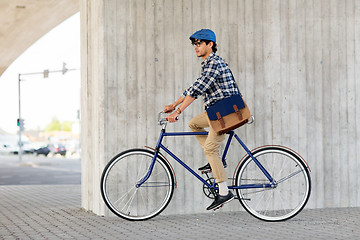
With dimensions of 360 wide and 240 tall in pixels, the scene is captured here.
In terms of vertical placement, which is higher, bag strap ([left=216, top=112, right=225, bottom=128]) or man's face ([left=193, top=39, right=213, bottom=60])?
man's face ([left=193, top=39, right=213, bottom=60])

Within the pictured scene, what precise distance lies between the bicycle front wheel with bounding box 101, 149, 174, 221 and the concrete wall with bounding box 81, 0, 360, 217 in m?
0.21

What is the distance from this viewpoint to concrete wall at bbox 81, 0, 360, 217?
275 inches

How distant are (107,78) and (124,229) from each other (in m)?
1.84

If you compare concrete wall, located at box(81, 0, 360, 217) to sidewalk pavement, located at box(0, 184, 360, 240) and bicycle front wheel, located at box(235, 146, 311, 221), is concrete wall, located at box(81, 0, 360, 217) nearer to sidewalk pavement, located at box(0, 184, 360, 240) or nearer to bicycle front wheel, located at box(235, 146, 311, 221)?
sidewalk pavement, located at box(0, 184, 360, 240)

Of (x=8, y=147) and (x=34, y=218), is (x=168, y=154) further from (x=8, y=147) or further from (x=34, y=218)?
(x=8, y=147)

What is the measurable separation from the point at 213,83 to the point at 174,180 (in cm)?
110

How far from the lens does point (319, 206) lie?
748 centimetres

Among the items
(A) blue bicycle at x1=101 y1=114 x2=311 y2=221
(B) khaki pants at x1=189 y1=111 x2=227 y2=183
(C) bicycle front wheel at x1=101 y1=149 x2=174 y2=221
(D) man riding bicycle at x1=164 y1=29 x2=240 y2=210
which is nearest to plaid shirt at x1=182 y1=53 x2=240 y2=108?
(D) man riding bicycle at x1=164 y1=29 x2=240 y2=210

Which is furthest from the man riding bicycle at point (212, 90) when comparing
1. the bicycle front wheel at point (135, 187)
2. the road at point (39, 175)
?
the road at point (39, 175)

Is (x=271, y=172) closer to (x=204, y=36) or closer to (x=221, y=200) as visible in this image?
(x=221, y=200)

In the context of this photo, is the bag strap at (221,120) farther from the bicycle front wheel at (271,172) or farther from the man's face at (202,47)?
the man's face at (202,47)

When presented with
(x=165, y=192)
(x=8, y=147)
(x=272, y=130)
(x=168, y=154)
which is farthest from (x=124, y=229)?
(x=8, y=147)

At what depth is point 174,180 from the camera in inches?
252

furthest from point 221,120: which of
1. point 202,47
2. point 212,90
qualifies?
point 202,47
